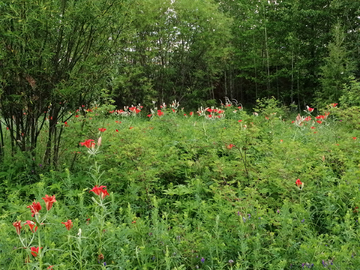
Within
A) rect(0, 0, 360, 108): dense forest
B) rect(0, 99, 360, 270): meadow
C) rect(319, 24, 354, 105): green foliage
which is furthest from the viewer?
rect(319, 24, 354, 105): green foliage

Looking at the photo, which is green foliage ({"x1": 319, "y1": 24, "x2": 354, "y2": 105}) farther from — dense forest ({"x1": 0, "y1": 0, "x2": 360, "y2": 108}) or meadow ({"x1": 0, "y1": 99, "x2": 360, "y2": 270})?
meadow ({"x1": 0, "y1": 99, "x2": 360, "y2": 270})

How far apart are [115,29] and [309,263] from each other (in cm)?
364

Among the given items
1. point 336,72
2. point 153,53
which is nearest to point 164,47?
point 153,53

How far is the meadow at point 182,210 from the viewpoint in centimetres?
198

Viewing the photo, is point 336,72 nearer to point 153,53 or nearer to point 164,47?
point 164,47

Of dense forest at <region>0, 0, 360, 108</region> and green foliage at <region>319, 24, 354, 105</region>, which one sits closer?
dense forest at <region>0, 0, 360, 108</region>

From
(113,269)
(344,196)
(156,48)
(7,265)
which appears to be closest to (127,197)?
(113,269)

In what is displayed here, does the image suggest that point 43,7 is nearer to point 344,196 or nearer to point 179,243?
point 179,243

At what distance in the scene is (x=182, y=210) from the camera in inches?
109

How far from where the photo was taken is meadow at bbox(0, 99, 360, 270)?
198 centimetres

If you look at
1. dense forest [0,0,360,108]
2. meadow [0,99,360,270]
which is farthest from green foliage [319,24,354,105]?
meadow [0,99,360,270]

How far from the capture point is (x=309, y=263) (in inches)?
75.1

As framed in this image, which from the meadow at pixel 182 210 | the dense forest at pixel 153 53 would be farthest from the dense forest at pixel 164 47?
the meadow at pixel 182 210

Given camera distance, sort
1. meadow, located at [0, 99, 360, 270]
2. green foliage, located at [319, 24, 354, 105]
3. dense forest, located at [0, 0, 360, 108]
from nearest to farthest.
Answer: meadow, located at [0, 99, 360, 270] → dense forest, located at [0, 0, 360, 108] → green foliage, located at [319, 24, 354, 105]
